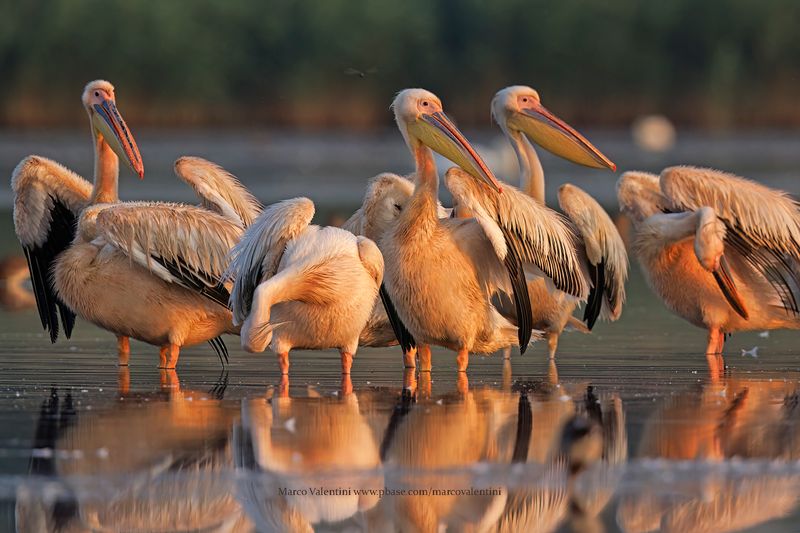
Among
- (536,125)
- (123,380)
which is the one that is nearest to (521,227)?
(536,125)

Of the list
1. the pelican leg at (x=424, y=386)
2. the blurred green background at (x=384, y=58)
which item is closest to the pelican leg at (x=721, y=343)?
the pelican leg at (x=424, y=386)

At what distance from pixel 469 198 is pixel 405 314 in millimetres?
605

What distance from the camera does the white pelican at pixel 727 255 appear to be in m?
8.34

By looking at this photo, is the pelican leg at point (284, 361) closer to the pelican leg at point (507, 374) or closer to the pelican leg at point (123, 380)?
the pelican leg at point (123, 380)

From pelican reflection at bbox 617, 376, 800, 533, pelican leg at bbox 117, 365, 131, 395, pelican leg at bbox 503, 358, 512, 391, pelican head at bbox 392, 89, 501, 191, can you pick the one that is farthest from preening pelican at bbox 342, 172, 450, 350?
pelican reflection at bbox 617, 376, 800, 533

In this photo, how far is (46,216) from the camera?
8.44 m

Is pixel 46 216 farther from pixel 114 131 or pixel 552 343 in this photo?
pixel 552 343

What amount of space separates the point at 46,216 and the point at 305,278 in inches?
83.5

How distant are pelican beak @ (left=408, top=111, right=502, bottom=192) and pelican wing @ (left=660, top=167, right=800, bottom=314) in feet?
4.12

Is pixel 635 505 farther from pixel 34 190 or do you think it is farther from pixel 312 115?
pixel 312 115

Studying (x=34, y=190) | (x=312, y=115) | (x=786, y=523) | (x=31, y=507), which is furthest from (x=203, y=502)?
(x=312, y=115)

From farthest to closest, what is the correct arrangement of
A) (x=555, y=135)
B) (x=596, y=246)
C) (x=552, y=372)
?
1. (x=555, y=135)
2. (x=596, y=246)
3. (x=552, y=372)

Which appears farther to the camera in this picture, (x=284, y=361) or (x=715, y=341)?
(x=715, y=341)

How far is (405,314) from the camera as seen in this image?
755 cm
